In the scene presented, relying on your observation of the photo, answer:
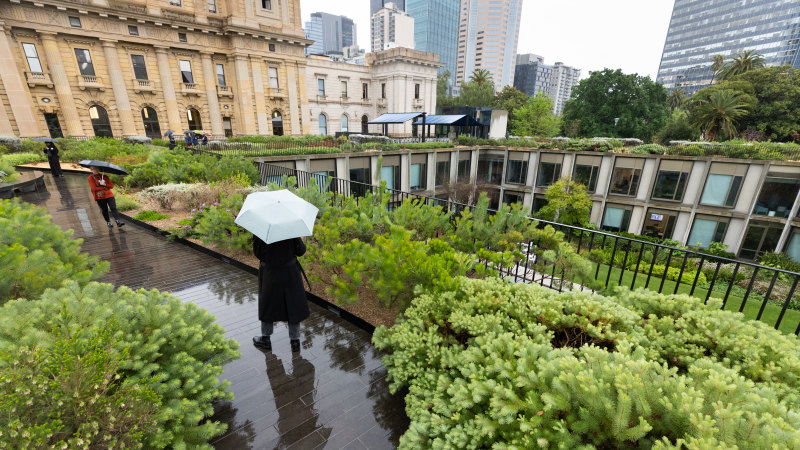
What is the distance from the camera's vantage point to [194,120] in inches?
1190

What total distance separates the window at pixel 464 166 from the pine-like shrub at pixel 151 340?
1126 inches

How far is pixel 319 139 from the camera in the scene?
23234mm

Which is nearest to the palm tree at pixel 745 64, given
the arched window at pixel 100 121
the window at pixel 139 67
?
the window at pixel 139 67

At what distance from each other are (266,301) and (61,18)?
33488 millimetres

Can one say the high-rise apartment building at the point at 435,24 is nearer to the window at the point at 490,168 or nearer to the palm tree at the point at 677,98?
the palm tree at the point at 677,98

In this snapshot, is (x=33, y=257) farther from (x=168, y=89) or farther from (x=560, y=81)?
(x=560, y=81)

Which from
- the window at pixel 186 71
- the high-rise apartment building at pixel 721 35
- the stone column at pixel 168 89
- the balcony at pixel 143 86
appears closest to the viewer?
the balcony at pixel 143 86

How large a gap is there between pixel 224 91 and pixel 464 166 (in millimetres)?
24314

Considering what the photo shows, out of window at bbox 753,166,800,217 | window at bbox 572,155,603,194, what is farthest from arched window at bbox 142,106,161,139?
window at bbox 753,166,800,217

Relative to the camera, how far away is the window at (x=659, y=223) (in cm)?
2408

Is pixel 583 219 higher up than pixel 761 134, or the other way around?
pixel 761 134

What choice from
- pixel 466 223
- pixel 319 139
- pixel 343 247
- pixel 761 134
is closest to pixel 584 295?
pixel 466 223

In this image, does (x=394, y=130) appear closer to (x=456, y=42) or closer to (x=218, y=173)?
(x=218, y=173)

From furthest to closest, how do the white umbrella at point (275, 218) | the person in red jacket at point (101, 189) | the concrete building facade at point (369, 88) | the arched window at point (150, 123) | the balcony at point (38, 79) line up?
1. the concrete building facade at point (369, 88)
2. the arched window at point (150, 123)
3. the balcony at point (38, 79)
4. the person in red jacket at point (101, 189)
5. the white umbrella at point (275, 218)
